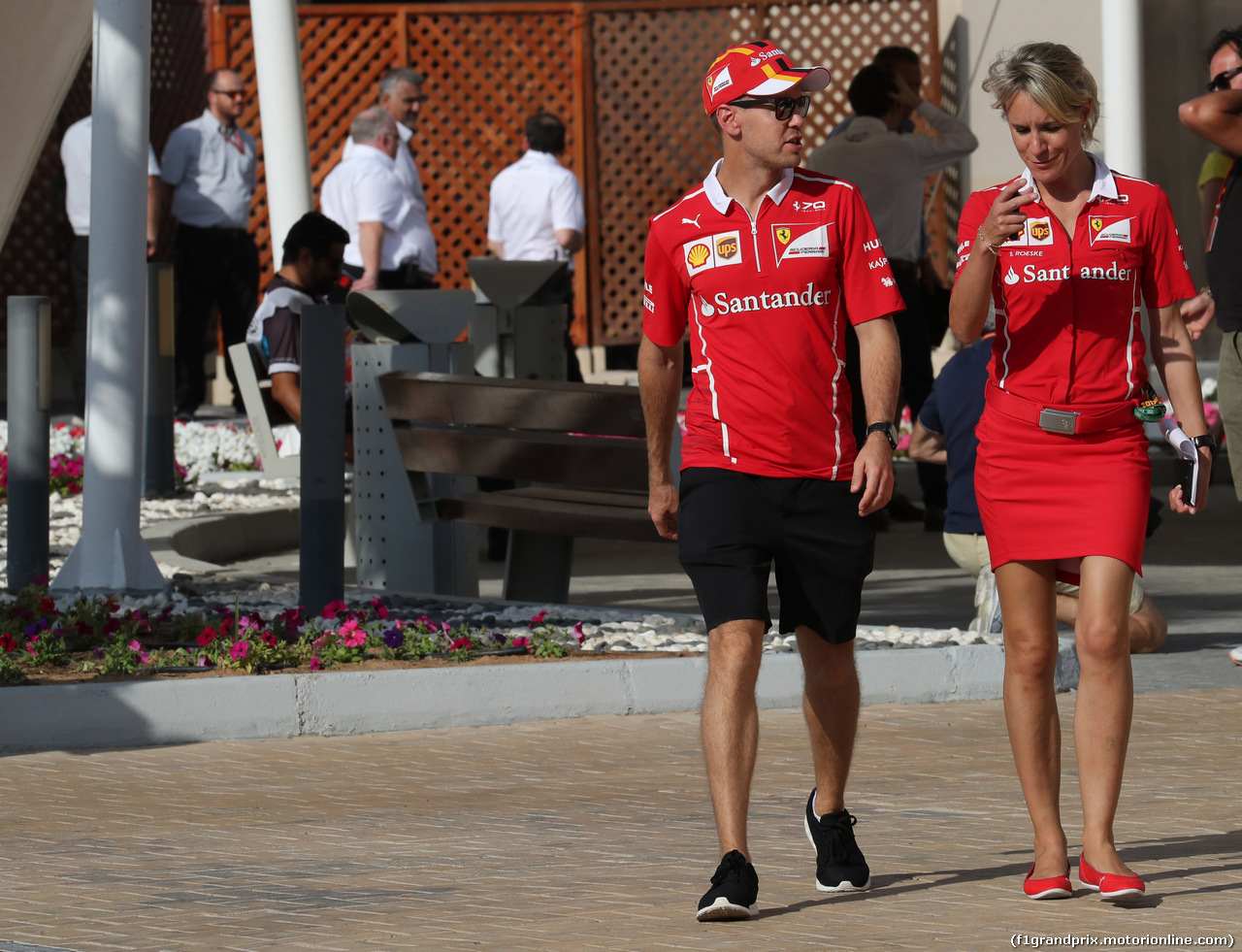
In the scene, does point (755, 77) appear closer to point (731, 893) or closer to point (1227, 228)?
point (731, 893)

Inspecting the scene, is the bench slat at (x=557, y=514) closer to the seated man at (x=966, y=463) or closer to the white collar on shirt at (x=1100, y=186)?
the seated man at (x=966, y=463)

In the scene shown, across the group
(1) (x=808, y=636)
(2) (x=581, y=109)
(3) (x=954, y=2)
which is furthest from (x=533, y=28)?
(1) (x=808, y=636)

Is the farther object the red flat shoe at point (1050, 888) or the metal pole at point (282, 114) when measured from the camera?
the metal pole at point (282, 114)

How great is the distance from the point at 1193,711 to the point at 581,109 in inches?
525

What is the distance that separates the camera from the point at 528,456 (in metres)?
7.89

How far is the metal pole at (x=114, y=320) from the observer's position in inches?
317

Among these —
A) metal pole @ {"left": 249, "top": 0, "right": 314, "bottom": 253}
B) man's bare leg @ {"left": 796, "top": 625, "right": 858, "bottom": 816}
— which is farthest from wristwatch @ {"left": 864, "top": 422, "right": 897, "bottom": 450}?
metal pole @ {"left": 249, "top": 0, "right": 314, "bottom": 253}

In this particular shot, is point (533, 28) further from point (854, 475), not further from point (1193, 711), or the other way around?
point (854, 475)

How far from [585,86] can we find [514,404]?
11.7 meters

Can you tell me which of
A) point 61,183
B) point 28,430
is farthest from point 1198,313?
point 61,183

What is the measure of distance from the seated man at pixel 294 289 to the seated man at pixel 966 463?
3.09 m

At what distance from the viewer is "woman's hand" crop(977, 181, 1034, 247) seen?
4332 millimetres

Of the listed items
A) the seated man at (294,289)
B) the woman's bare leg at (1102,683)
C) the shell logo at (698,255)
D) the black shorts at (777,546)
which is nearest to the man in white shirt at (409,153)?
the seated man at (294,289)

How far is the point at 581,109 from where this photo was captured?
1911 centimetres
